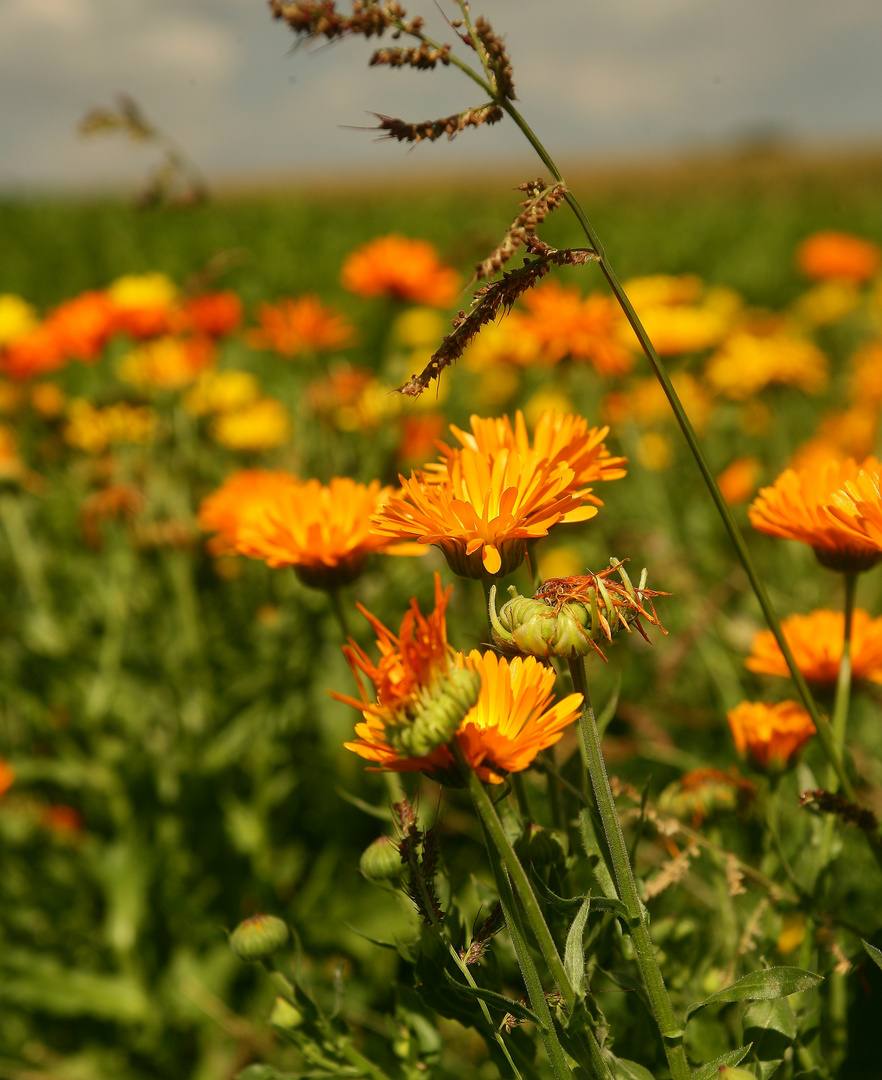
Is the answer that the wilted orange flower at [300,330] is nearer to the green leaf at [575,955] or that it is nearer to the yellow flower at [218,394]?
the yellow flower at [218,394]

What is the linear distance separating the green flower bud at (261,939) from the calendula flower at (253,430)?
1.98m

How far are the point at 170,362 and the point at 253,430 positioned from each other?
373mm

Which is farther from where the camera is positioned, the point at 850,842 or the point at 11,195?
the point at 11,195

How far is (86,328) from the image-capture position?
2.38 metres

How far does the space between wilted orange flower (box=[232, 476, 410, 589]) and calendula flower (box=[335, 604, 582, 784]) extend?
1.08 ft

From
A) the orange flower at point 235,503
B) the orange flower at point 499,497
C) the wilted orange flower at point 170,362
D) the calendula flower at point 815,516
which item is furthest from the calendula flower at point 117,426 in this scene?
the calendula flower at point 815,516

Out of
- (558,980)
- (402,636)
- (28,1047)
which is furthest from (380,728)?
A: (28,1047)

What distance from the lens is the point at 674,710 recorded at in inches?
77.2

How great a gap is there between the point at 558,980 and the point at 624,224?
1399 centimetres

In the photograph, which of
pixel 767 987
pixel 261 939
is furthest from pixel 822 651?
pixel 261 939

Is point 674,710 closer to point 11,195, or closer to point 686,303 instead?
point 686,303

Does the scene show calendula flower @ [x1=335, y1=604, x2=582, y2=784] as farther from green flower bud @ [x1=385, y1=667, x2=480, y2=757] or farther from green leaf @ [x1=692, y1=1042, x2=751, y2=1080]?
green leaf @ [x1=692, y1=1042, x2=751, y2=1080]

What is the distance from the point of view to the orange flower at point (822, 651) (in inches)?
38.9

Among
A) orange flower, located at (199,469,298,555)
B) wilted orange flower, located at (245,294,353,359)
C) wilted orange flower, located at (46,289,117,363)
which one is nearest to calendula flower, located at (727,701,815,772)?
orange flower, located at (199,469,298,555)
